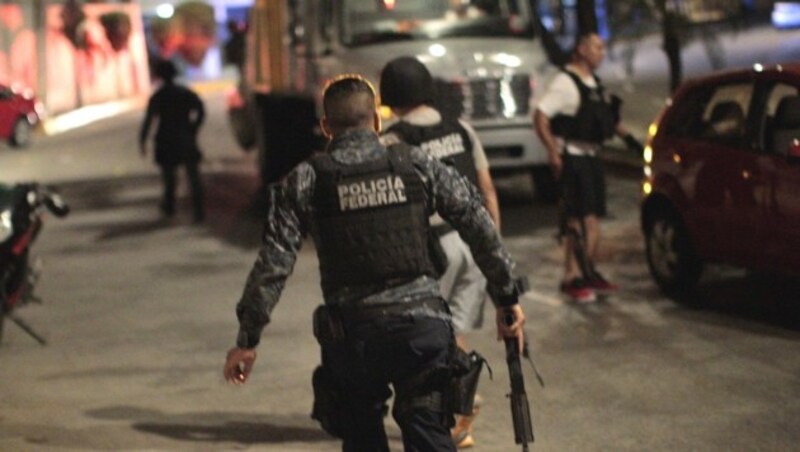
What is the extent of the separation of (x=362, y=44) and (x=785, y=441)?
8.84 meters

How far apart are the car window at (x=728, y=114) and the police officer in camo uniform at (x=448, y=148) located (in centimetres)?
297

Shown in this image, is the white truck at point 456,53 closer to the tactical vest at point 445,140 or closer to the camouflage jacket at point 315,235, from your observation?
the tactical vest at point 445,140

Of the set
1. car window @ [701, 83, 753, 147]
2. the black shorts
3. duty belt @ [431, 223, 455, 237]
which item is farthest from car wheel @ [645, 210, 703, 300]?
duty belt @ [431, 223, 455, 237]

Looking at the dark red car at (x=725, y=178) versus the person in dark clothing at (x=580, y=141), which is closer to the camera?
the dark red car at (x=725, y=178)

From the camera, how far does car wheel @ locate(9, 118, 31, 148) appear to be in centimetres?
2850

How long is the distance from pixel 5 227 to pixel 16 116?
1983 cm

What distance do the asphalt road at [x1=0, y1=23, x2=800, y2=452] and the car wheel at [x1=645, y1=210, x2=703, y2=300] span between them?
149mm

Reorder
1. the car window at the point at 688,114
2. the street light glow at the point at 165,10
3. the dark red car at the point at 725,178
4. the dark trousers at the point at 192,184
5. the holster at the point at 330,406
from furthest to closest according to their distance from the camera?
the street light glow at the point at 165,10
the dark trousers at the point at 192,184
the car window at the point at 688,114
the dark red car at the point at 725,178
the holster at the point at 330,406

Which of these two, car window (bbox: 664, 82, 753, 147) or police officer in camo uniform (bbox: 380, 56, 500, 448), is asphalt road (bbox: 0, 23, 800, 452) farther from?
car window (bbox: 664, 82, 753, 147)

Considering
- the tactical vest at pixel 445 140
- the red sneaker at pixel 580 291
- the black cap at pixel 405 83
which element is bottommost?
the red sneaker at pixel 580 291

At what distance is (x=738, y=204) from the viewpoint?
9.30 metres

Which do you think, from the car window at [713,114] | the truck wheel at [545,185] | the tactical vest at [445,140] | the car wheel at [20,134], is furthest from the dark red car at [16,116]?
the tactical vest at [445,140]

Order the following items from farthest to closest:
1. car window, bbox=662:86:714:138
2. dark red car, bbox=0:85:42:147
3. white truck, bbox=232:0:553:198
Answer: dark red car, bbox=0:85:42:147, white truck, bbox=232:0:553:198, car window, bbox=662:86:714:138

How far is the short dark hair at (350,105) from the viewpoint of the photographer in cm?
483
